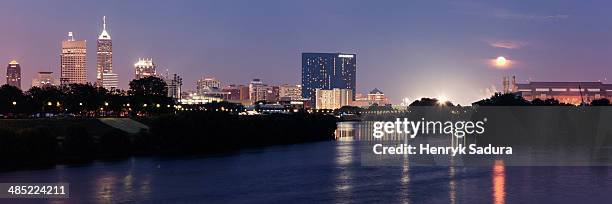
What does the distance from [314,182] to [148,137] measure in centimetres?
1965

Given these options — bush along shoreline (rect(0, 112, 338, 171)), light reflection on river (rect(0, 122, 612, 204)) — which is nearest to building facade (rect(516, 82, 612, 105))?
bush along shoreline (rect(0, 112, 338, 171))

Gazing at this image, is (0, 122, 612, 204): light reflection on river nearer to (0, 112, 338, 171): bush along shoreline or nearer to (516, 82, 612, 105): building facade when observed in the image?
(0, 112, 338, 171): bush along shoreline

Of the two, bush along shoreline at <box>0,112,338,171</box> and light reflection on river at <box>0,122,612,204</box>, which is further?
bush along shoreline at <box>0,112,338,171</box>

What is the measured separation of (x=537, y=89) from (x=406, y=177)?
158341 mm

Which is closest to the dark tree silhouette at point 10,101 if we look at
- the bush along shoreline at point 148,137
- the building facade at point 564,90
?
the bush along shoreline at point 148,137

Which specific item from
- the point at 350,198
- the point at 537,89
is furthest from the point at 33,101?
the point at 537,89

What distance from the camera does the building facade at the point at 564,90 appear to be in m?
178

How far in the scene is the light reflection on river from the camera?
28.0m

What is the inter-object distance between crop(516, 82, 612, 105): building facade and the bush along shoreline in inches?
4748

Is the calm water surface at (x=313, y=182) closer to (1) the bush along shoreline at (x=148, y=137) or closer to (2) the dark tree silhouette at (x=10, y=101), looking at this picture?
(1) the bush along shoreline at (x=148, y=137)

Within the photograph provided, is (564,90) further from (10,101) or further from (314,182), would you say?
(314,182)

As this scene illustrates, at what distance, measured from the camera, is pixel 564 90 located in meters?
181

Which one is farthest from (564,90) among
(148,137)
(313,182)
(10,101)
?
(313,182)

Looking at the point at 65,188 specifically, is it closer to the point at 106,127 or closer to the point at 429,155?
the point at 429,155
